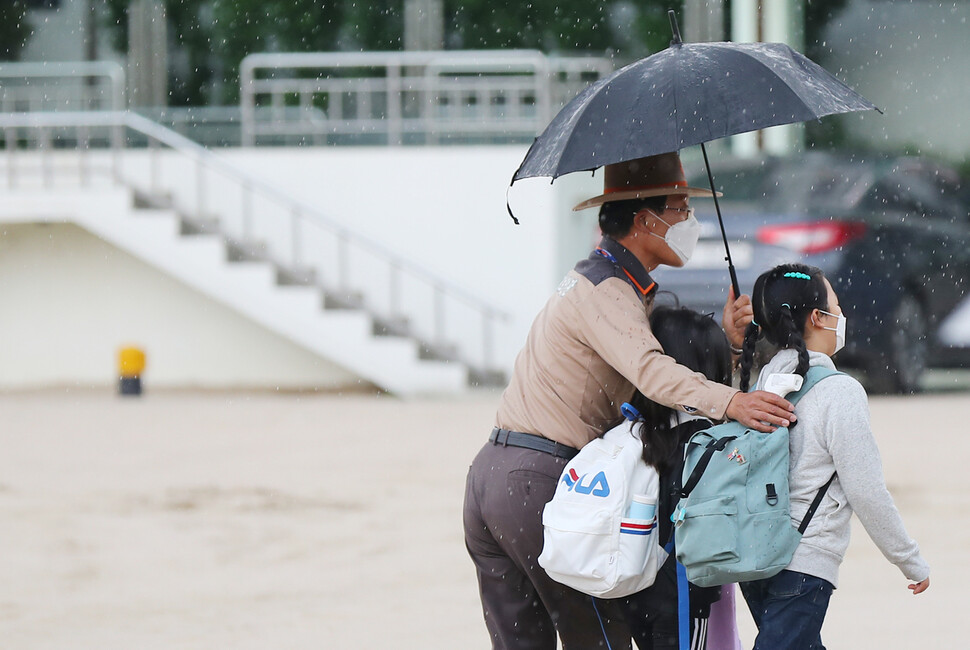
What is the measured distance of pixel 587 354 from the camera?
3.20 m

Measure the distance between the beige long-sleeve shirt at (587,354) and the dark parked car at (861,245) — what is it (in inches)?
228

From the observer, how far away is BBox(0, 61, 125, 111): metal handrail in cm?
1509

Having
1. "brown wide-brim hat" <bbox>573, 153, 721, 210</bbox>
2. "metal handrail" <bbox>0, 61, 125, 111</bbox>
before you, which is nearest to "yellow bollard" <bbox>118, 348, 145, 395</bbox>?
"metal handrail" <bbox>0, 61, 125, 111</bbox>

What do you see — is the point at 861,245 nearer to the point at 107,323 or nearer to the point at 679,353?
the point at 679,353

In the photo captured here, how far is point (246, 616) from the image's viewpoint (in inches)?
215

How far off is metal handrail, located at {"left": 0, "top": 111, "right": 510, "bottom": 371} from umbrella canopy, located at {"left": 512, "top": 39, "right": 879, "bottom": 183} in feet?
31.3

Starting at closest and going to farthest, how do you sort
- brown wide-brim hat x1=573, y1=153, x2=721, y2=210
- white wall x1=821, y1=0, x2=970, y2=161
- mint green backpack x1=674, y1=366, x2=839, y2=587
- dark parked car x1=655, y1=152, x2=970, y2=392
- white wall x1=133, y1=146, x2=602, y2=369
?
mint green backpack x1=674, y1=366, x2=839, y2=587 → brown wide-brim hat x1=573, y1=153, x2=721, y2=210 → dark parked car x1=655, y1=152, x2=970, y2=392 → white wall x1=133, y1=146, x2=602, y2=369 → white wall x1=821, y1=0, x2=970, y2=161

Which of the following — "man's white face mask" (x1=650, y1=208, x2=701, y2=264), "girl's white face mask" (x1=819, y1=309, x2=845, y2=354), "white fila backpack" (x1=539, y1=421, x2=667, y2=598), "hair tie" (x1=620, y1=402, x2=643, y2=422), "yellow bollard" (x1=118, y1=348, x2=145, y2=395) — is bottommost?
"yellow bollard" (x1=118, y1=348, x2=145, y2=395)

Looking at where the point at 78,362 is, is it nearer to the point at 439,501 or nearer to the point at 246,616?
the point at 439,501

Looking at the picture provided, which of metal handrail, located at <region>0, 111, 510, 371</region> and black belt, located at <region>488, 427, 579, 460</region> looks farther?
metal handrail, located at <region>0, 111, 510, 371</region>

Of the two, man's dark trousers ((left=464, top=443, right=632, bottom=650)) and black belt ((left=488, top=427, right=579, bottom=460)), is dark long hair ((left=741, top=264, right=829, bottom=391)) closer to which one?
black belt ((left=488, top=427, right=579, bottom=460))

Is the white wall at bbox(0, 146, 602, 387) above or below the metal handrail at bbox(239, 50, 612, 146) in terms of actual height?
below

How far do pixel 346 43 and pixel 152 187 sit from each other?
4.19 m

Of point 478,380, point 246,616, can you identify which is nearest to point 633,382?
point 246,616
